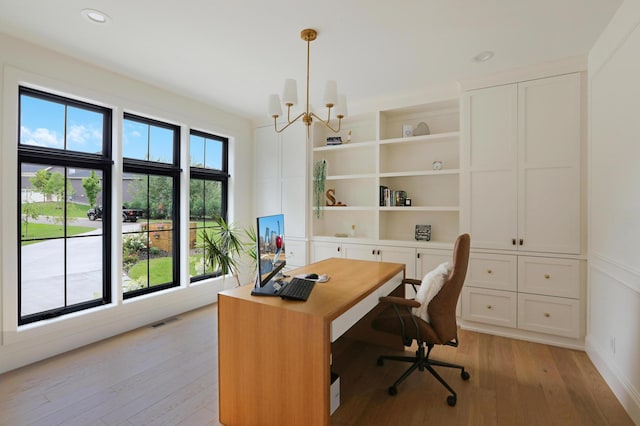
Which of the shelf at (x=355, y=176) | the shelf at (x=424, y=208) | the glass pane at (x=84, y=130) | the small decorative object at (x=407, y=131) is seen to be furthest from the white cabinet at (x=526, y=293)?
the glass pane at (x=84, y=130)

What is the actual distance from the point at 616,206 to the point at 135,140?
443 cm

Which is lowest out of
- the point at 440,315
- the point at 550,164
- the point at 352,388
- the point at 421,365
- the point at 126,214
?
the point at 352,388

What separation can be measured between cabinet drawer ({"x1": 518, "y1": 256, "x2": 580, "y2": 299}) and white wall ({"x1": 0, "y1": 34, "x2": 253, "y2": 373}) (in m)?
3.72

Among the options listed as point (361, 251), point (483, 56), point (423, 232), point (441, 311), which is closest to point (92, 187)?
point (361, 251)

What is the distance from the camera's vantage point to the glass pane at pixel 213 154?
434 cm

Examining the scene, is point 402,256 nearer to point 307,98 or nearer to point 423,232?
point 423,232

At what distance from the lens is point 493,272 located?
320cm

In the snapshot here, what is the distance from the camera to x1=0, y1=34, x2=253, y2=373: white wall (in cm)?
245

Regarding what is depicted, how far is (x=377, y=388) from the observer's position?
7.32 ft

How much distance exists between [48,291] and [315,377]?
2.82m

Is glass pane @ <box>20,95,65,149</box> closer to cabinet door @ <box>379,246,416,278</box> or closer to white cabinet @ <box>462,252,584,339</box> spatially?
cabinet door @ <box>379,246,416,278</box>

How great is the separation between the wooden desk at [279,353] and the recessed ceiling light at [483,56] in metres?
2.39

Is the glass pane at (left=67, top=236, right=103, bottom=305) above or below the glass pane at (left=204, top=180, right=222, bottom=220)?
below

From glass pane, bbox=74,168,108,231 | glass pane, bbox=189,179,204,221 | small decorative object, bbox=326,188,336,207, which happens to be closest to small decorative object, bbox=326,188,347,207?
small decorative object, bbox=326,188,336,207
